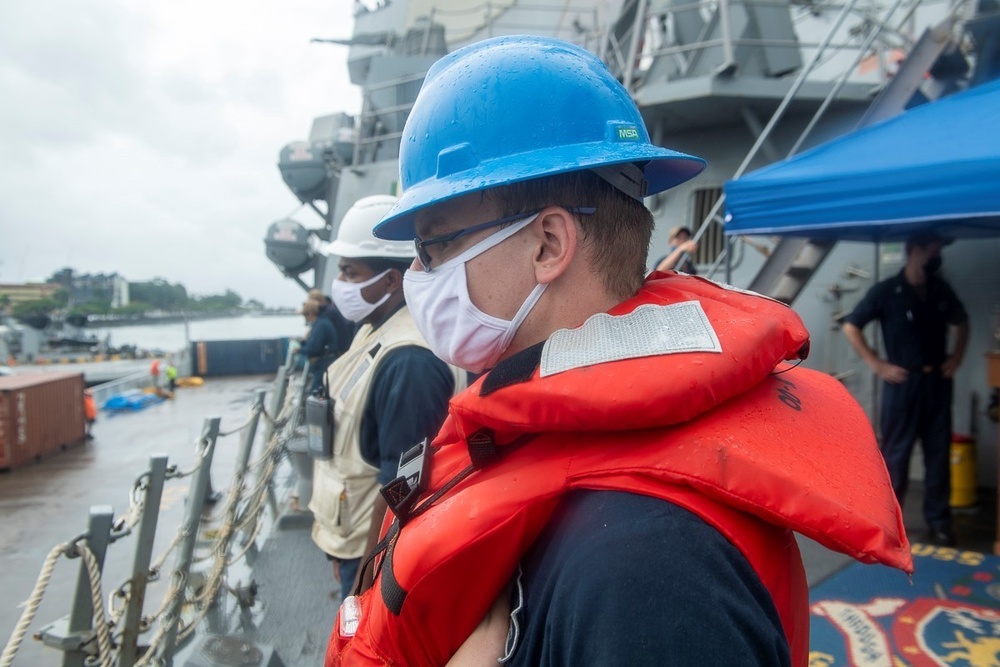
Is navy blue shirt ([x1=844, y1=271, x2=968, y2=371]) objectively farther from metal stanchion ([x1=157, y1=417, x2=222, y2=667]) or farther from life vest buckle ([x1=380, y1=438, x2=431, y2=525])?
metal stanchion ([x1=157, y1=417, x2=222, y2=667])

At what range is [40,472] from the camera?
1087 cm

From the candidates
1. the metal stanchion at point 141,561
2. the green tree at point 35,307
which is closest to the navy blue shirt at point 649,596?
the metal stanchion at point 141,561

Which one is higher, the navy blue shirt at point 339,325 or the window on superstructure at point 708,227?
the window on superstructure at point 708,227

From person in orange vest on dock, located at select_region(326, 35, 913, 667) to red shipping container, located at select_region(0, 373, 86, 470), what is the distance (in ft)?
42.3

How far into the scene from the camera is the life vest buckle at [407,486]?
3.55ft

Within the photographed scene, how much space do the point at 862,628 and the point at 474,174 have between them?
344 centimetres

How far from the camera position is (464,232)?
1083mm

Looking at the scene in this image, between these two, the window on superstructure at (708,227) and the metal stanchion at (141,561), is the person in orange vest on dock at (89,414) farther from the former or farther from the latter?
the window on superstructure at (708,227)

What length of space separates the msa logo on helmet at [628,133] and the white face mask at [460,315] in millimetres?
246

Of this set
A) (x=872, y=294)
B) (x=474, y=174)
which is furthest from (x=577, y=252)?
(x=872, y=294)

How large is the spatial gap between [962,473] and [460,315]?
554 centimetres

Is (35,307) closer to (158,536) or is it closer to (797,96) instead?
(158,536)

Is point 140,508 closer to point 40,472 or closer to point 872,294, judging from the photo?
point 872,294

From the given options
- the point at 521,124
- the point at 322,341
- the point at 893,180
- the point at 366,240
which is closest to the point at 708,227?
the point at 893,180
